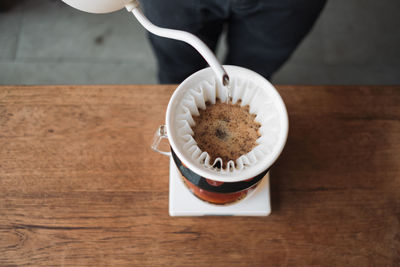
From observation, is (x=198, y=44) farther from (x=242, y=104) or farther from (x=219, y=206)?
(x=219, y=206)

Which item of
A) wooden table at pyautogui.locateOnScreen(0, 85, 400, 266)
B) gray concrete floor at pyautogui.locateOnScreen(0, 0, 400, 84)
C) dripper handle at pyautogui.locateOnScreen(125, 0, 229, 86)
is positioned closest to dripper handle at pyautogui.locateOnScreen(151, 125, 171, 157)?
wooden table at pyautogui.locateOnScreen(0, 85, 400, 266)

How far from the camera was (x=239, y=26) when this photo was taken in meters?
0.63

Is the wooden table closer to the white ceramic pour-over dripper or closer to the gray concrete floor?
the white ceramic pour-over dripper

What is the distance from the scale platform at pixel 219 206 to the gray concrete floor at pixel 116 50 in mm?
715

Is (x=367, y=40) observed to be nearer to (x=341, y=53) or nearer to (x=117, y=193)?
(x=341, y=53)

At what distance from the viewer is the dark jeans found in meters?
0.54

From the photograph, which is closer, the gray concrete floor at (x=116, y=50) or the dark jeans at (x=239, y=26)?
the dark jeans at (x=239, y=26)

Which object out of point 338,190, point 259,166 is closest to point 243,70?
point 259,166

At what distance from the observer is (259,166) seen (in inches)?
14.5

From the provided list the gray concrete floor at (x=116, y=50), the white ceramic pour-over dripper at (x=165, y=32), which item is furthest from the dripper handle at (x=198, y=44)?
the gray concrete floor at (x=116, y=50)

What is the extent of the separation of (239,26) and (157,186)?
1.08ft

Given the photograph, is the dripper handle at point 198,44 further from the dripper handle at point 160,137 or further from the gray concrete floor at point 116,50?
the gray concrete floor at point 116,50

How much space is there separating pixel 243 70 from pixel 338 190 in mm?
251

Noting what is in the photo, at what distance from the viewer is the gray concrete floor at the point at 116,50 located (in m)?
1.13
